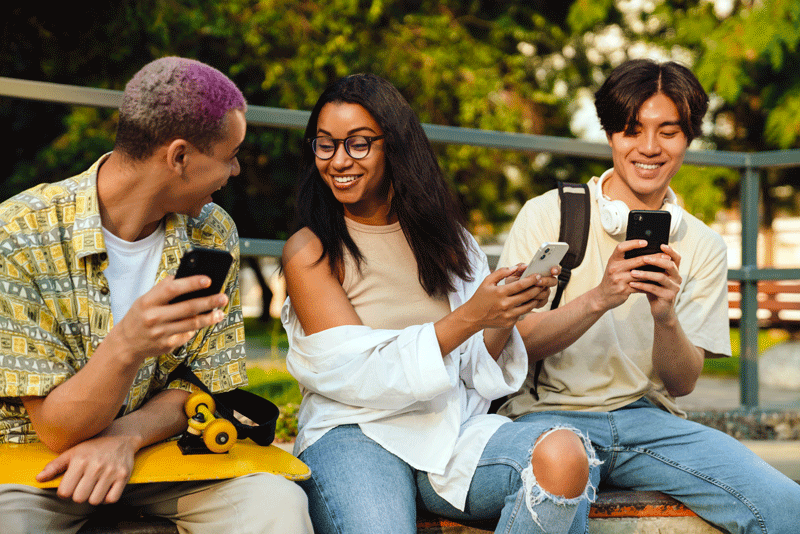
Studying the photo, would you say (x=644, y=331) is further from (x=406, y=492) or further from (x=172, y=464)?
(x=172, y=464)

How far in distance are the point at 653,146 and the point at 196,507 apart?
6.61ft

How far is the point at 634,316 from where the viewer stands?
115 inches

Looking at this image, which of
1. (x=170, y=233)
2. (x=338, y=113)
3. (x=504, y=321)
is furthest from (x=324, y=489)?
(x=338, y=113)

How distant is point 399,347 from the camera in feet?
7.83

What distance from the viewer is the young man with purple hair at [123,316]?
1.93m

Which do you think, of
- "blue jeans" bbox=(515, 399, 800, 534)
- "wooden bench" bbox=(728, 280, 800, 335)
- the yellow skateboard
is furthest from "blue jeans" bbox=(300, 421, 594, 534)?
"wooden bench" bbox=(728, 280, 800, 335)

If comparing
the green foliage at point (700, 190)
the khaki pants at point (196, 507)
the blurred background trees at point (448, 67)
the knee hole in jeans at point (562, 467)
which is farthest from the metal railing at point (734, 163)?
the green foliage at point (700, 190)

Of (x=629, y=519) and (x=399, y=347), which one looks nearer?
Answer: (x=399, y=347)

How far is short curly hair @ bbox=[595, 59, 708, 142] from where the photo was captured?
296cm

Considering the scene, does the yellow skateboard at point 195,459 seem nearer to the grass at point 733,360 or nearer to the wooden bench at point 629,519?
the wooden bench at point 629,519

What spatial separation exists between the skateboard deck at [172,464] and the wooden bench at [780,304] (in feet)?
→ 41.5

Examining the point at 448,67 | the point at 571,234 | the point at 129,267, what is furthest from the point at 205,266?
the point at 448,67

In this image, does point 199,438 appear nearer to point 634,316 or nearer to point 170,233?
point 170,233

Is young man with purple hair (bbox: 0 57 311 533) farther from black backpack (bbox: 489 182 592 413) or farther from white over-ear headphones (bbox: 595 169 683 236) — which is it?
white over-ear headphones (bbox: 595 169 683 236)
